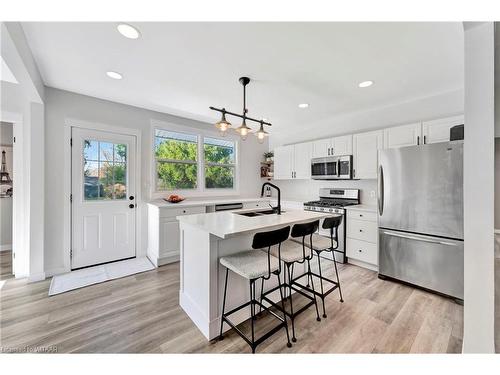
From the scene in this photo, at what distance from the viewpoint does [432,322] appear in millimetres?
1923

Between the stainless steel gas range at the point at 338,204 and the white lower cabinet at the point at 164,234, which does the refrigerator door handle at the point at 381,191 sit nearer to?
the stainless steel gas range at the point at 338,204

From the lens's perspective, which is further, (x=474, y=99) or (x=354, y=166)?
(x=354, y=166)

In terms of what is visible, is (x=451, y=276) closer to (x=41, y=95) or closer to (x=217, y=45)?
(x=217, y=45)

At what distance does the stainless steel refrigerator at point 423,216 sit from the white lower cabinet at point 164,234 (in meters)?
2.84

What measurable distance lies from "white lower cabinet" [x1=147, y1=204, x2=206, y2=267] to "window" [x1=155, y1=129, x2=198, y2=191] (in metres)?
0.62

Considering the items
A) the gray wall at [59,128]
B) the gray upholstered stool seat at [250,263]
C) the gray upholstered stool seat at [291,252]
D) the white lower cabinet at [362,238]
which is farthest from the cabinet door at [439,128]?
the gray wall at [59,128]

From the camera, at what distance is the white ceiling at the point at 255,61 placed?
1.64 metres

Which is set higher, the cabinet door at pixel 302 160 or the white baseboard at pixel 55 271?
the cabinet door at pixel 302 160

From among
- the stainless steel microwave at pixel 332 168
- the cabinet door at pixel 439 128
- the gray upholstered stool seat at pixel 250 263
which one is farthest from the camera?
the stainless steel microwave at pixel 332 168

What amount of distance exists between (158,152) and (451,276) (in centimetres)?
432

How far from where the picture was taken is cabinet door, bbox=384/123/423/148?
2.87 metres

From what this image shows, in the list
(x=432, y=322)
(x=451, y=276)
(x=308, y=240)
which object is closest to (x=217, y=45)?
(x=308, y=240)

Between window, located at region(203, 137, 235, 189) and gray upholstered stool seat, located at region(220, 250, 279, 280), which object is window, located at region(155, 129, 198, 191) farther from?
gray upholstered stool seat, located at region(220, 250, 279, 280)

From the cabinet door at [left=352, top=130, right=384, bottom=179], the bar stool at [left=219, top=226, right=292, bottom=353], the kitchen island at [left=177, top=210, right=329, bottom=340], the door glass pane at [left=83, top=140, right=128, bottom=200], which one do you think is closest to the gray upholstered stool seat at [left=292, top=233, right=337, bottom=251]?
the kitchen island at [left=177, top=210, right=329, bottom=340]
